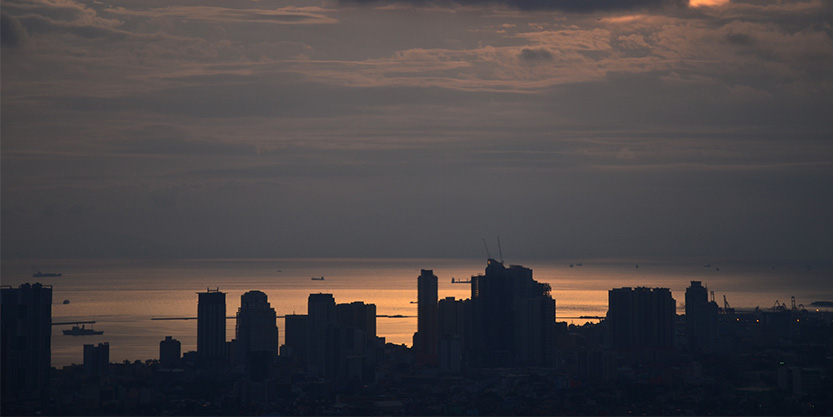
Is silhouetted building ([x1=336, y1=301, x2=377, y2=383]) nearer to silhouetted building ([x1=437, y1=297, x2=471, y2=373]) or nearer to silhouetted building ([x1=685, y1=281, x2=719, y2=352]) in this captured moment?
silhouetted building ([x1=437, y1=297, x2=471, y2=373])

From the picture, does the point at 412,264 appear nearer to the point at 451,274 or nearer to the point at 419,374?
→ the point at 451,274

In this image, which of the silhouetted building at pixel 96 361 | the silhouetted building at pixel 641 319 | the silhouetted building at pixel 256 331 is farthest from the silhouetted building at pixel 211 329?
the silhouetted building at pixel 641 319

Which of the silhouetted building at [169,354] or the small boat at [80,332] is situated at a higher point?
the small boat at [80,332]

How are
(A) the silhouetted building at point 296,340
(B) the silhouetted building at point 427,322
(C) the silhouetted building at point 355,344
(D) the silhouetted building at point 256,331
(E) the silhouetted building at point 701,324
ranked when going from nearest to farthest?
(C) the silhouetted building at point 355,344 → (A) the silhouetted building at point 296,340 → (B) the silhouetted building at point 427,322 → (D) the silhouetted building at point 256,331 → (E) the silhouetted building at point 701,324

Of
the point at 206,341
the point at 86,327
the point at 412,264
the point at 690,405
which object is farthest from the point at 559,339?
the point at 412,264

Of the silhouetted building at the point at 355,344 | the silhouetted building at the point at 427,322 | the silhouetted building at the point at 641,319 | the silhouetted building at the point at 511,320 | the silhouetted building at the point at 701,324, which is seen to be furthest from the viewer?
the silhouetted building at the point at 701,324

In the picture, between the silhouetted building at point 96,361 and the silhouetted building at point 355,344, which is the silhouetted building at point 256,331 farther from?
the silhouetted building at point 96,361
